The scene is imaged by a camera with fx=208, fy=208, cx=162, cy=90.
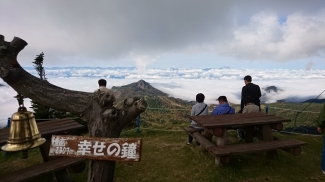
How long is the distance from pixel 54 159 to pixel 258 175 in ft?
15.6

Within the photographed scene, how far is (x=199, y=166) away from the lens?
18.1 ft

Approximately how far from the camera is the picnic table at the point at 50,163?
3795mm

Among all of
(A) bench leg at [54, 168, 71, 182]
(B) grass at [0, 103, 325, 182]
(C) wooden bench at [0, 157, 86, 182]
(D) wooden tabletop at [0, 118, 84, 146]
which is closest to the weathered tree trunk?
(C) wooden bench at [0, 157, 86, 182]

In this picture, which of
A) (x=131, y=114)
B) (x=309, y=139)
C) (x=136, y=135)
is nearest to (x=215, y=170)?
(x=131, y=114)

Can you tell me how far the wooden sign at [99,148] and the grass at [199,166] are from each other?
2425 millimetres

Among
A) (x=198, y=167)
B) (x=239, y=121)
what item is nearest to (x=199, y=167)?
(x=198, y=167)

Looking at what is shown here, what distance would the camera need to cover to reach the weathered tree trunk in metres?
3.01

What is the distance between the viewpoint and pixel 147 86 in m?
199

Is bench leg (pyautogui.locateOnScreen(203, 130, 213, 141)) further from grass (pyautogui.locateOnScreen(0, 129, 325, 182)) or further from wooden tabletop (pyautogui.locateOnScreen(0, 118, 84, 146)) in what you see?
wooden tabletop (pyautogui.locateOnScreen(0, 118, 84, 146))

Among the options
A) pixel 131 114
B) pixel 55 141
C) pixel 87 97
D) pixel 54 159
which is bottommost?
pixel 54 159

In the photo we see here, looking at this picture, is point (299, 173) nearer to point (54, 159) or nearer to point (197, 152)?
point (197, 152)

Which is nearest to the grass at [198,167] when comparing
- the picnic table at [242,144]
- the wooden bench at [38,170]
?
Answer: the picnic table at [242,144]

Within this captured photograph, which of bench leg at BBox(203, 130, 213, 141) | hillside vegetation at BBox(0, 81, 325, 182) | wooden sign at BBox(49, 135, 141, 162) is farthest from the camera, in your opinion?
bench leg at BBox(203, 130, 213, 141)

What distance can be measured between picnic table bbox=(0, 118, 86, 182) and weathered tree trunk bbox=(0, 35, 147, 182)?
146cm
